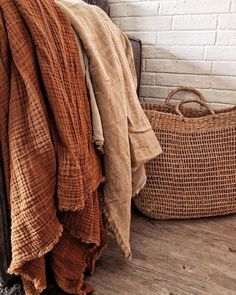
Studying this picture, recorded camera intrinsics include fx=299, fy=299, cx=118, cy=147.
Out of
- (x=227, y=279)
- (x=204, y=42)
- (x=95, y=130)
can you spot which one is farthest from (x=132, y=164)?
(x=204, y=42)

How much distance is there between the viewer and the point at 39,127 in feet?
1.90

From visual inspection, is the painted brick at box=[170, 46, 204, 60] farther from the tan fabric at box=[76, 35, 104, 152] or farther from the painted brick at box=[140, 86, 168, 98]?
the tan fabric at box=[76, 35, 104, 152]

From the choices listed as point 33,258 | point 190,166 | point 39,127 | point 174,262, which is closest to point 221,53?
point 190,166

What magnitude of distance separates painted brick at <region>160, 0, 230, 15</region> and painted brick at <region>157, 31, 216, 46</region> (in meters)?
0.09

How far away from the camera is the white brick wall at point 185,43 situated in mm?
1293

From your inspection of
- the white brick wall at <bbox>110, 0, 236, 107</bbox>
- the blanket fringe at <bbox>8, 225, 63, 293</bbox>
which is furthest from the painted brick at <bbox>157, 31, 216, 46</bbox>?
the blanket fringe at <bbox>8, 225, 63, 293</bbox>

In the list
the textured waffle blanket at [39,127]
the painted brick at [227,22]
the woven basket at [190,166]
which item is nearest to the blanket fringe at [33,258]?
the textured waffle blanket at [39,127]

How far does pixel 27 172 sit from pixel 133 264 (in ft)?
1.62

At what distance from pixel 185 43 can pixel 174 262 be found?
959 millimetres

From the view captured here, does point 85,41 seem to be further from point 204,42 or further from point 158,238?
point 204,42

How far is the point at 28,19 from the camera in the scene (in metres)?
0.57

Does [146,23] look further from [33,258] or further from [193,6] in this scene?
[33,258]

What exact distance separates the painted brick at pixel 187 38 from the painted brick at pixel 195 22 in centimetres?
2

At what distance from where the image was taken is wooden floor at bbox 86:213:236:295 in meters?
0.82
